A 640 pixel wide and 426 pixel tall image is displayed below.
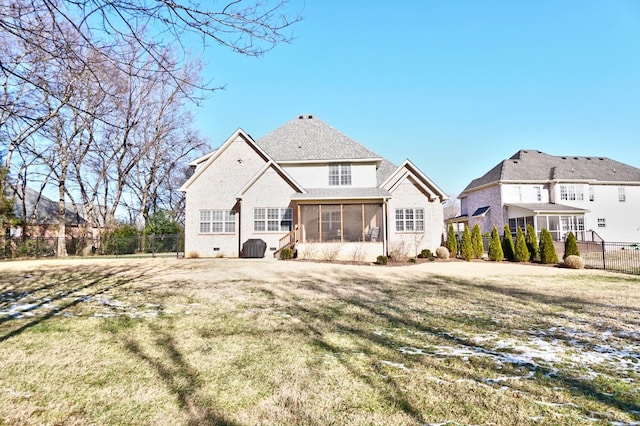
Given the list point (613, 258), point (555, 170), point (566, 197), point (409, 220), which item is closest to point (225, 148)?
point (409, 220)

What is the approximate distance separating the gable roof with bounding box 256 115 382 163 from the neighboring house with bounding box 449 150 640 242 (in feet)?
54.8

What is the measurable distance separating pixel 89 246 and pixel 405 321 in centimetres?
2536

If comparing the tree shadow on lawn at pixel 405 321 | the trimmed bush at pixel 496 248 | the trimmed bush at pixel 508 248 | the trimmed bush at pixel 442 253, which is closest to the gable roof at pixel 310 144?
the trimmed bush at pixel 442 253

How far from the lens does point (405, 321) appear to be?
6.14 metres

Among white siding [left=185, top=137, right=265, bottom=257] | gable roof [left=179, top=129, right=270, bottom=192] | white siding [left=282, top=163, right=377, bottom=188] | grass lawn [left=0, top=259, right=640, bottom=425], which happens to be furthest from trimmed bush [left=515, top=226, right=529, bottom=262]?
white siding [left=185, top=137, right=265, bottom=257]

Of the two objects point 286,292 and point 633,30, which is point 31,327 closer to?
point 286,292

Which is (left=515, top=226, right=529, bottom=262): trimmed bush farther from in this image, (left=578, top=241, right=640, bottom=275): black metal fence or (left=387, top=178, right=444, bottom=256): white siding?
(left=387, top=178, right=444, bottom=256): white siding

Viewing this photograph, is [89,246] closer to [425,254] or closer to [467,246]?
[425,254]

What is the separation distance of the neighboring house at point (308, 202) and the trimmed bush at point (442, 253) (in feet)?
2.95

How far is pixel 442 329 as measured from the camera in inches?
222

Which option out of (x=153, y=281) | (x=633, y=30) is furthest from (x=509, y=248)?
(x=153, y=281)

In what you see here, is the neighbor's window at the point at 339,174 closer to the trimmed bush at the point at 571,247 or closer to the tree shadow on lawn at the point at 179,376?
the trimmed bush at the point at 571,247

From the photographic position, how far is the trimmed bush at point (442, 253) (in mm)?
19578

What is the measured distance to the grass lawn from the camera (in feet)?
9.89
